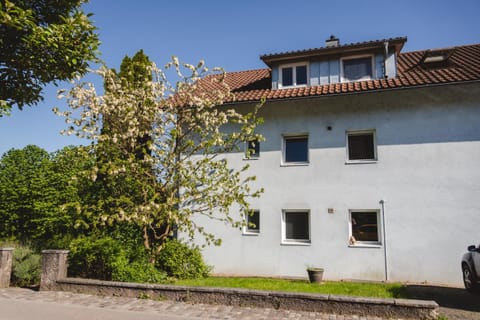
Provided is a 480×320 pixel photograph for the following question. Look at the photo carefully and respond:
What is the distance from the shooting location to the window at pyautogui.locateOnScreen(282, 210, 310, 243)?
1192 centimetres

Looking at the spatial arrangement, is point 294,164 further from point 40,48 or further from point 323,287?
point 40,48

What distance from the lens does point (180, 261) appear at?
10.6 m

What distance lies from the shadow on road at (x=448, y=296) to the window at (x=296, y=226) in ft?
11.7

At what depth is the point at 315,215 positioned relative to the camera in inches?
459

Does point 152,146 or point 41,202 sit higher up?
point 152,146

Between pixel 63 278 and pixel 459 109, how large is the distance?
1297 cm

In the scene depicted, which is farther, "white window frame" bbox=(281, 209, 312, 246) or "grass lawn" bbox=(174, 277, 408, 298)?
"white window frame" bbox=(281, 209, 312, 246)

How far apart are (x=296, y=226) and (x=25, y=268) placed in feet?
28.5

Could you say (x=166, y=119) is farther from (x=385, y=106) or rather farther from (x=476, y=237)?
(x=476, y=237)

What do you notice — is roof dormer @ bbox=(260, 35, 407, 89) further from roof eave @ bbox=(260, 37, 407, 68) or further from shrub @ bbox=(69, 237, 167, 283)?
shrub @ bbox=(69, 237, 167, 283)

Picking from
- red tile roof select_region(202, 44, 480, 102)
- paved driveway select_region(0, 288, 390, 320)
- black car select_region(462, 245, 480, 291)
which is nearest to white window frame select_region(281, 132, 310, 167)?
red tile roof select_region(202, 44, 480, 102)

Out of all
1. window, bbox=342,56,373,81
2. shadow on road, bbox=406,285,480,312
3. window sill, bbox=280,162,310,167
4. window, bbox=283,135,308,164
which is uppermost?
window, bbox=342,56,373,81

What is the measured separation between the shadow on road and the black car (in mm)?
241

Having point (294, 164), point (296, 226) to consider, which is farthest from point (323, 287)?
point (294, 164)
